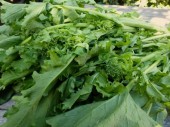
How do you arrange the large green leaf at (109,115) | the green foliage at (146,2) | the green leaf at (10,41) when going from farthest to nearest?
the green foliage at (146,2) < the green leaf at (10,41) < the large green leaf at (109,115)

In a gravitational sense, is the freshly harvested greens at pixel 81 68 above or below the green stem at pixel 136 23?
below

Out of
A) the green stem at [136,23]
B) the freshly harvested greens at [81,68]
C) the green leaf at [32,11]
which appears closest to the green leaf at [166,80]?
the freshly harvested greens at [81,68]

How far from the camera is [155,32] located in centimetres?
185

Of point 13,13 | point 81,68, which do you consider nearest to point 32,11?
point 13,13

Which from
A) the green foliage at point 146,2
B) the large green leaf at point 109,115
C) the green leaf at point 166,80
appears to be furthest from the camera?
the green foliage at point 146,2

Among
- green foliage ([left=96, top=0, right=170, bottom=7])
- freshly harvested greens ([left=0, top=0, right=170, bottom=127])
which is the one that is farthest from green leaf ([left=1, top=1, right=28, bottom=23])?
green foliage ([left=96, top=0, right=170, bottom=7])

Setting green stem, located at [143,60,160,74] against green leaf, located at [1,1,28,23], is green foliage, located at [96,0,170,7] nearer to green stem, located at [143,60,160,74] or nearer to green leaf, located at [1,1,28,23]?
green leaf, located at [1,1,28,23]

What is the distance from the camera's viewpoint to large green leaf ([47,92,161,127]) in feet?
4.42

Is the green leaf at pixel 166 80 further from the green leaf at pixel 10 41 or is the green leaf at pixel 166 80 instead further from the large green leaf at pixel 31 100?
the green leaf at pixel 10 41

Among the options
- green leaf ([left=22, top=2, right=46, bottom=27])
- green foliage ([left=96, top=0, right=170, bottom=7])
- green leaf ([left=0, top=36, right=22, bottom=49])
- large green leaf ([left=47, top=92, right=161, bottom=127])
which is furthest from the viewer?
green foliage ([left=96, top=0, right=170, bottom=7])

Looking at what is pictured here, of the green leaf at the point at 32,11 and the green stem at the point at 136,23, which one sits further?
the green stem at the point at 136,23

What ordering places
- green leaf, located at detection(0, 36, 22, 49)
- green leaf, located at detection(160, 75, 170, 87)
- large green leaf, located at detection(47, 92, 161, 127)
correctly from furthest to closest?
green leaf, located at detection(0, 36, 22, 49) < green leaf, located at detection(160, 75, 170, 87) < large green leaf, located at detection(47, 92, 161, 127)

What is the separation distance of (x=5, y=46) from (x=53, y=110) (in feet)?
1.54

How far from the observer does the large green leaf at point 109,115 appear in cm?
135
